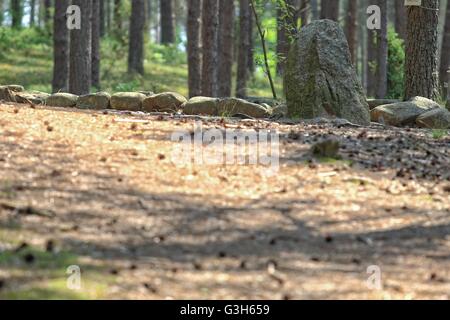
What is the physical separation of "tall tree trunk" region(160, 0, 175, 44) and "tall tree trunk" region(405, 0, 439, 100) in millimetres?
22282

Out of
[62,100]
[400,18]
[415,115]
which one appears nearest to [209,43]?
[62,100]

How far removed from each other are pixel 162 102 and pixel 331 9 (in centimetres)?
1247

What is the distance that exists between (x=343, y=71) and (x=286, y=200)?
586cm

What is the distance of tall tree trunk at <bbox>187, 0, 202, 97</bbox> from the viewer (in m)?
18.9

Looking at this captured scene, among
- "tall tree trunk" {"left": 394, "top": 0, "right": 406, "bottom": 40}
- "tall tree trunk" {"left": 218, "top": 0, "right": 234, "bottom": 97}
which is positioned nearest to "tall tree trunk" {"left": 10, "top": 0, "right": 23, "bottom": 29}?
"tall tree trunk" {"left": 218, "top": 0, "right": 234, "bottom": 97}

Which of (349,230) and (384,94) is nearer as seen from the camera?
(349,230)

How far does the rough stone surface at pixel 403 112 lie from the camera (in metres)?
12.8

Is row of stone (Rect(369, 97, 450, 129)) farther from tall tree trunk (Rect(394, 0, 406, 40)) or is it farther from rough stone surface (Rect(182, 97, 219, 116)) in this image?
tall tree trunk (Rect(394, 0, 406, 40))

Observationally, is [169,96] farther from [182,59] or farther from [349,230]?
[182,59]

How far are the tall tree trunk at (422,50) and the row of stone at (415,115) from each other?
138cm

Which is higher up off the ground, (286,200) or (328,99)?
(328,99)
